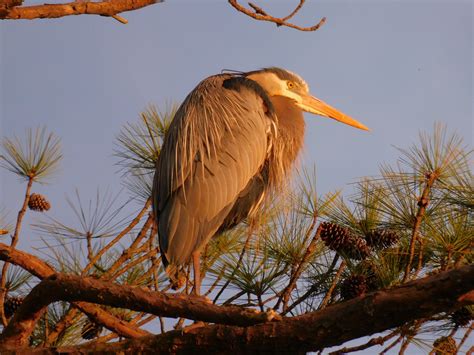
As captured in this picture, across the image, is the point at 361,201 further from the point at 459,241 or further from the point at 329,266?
the point at 459,241

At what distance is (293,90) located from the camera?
135 inches

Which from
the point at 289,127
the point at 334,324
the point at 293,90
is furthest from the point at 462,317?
the point at 293,90

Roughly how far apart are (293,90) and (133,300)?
6.45 ft

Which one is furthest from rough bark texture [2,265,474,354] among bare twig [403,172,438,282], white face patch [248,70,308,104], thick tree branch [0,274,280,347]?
white face patch [248,70,308,104]

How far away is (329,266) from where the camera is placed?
2.58 meters

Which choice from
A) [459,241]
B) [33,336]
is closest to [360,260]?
[459,241]

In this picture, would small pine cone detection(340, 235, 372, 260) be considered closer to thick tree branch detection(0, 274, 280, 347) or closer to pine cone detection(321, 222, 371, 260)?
pine cone detection(321, 222, 371, 260)

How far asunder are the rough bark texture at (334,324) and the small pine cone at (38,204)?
1316mm

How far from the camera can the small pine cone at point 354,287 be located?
231 cm

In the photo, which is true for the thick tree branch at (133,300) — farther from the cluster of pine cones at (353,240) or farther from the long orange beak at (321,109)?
the long orange beak at (321,109)

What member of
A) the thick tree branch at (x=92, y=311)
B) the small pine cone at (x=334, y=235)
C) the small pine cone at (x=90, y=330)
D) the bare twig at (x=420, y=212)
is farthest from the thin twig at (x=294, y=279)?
the small pine cone at (x=90, y=330)

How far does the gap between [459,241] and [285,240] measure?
25.4 inches

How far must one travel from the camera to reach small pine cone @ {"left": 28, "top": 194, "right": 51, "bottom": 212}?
297cm

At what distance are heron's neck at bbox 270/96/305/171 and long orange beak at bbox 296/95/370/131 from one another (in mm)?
68
